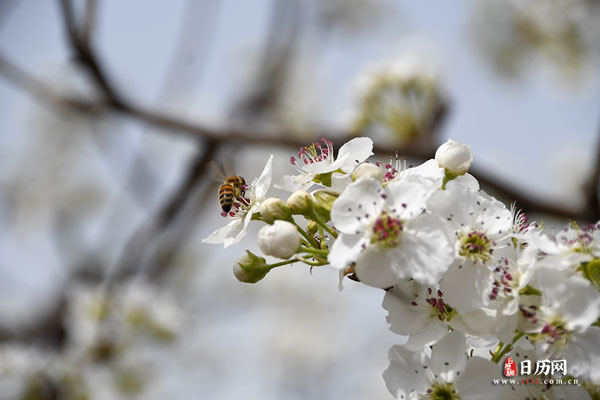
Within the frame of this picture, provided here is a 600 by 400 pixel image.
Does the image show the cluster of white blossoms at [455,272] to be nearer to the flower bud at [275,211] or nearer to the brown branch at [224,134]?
the flower bud at [275,211]

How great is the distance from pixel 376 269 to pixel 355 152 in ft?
1.15

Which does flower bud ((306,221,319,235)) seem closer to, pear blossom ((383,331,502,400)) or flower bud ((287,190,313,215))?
flower bud ((287,190,313,215))

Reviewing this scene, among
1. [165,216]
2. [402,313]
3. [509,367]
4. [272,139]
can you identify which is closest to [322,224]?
[402,313]

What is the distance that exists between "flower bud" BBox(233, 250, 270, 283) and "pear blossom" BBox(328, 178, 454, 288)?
12.6 inches

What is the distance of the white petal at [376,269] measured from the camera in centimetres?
105

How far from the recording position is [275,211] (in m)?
1.25

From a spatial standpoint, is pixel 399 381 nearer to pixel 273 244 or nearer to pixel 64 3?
pixel 273 244

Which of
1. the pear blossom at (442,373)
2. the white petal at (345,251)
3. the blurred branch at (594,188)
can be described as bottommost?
the blurred branch at (594,188)

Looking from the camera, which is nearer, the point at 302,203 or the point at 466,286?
the point at 466,286

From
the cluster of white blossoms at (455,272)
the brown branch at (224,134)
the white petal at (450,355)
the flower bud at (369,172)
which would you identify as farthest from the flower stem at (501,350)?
the brown branch at (224,134)

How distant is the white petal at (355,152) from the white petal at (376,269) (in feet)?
0.93

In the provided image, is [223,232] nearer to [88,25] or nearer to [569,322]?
[569,322]

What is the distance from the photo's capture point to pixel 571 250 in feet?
3.39

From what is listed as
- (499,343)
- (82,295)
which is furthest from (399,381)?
(82,295)
